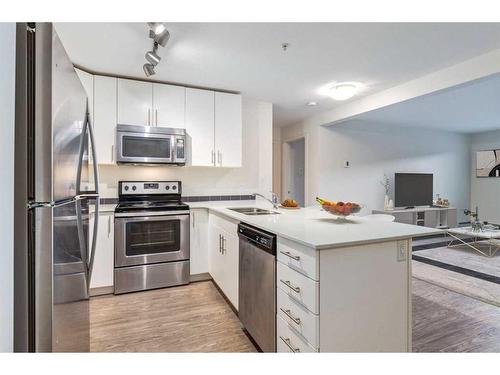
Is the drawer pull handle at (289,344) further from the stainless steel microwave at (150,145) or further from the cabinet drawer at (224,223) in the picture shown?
the stainless steel microwave at (150,145)

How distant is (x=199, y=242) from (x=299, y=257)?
1.92 meters

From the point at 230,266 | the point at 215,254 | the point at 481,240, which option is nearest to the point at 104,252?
the point at 215,254

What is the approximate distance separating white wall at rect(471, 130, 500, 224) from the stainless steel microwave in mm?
7230

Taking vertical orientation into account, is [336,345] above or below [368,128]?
below

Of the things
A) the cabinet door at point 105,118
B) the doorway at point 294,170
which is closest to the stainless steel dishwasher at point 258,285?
the cabinet door at point 105,118

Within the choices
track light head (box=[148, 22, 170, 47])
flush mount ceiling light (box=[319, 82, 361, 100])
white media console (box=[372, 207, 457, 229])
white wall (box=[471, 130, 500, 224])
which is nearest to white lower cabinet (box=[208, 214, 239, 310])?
track light head (box=[148, 22, 170, 47])

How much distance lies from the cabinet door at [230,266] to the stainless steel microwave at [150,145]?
44.3 inches

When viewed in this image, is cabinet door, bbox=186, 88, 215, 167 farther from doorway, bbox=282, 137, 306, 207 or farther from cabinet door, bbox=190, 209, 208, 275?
doorway, bbox=282, 137, 306, 207

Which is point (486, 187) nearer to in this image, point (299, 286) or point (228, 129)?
point (228, 129)

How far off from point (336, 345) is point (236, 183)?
2.74 meters

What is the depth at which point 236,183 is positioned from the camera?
384cm
